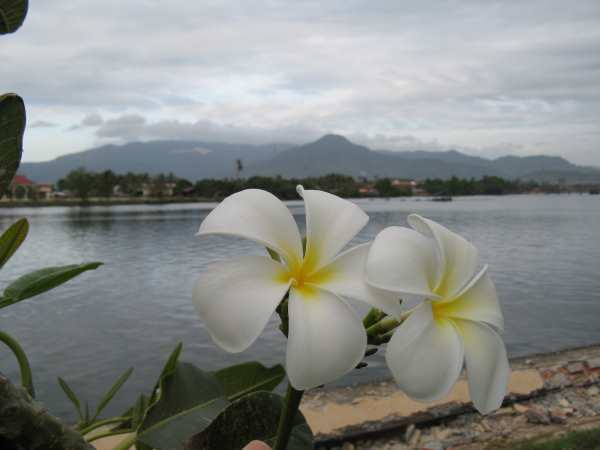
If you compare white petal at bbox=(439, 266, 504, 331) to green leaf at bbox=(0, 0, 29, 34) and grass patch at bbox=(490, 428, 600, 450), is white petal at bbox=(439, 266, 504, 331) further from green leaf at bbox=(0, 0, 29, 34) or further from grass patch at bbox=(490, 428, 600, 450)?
grass patch at bbox=(490, 428, 600, 450)

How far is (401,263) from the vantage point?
0.86 feet

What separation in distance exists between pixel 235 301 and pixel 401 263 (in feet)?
0.27

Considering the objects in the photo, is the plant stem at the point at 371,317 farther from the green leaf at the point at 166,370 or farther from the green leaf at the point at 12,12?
the green leaf at the point at 12,12

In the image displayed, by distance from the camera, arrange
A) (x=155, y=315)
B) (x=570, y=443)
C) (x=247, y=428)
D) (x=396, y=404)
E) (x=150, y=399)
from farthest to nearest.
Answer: (x=155, y=315) → (x=396, y=404) → (x=570, y=443) → (x=150, y=399) → (x=247, y=428)

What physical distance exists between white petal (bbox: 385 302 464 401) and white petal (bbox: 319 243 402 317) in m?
0.01

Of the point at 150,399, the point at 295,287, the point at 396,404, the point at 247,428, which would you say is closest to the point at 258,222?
the point at 295,287

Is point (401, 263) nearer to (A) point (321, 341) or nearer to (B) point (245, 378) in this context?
(A) point (321, 341)

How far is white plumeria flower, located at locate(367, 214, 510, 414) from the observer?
250mm

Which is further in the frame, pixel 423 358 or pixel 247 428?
pixel 247 428

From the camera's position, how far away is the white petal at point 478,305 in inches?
11.7

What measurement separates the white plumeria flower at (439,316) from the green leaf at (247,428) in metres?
0.12

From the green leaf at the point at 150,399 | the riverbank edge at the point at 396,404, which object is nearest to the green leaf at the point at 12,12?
the green leaf at the point at 150,399

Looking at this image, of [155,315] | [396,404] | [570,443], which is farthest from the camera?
[155,315]

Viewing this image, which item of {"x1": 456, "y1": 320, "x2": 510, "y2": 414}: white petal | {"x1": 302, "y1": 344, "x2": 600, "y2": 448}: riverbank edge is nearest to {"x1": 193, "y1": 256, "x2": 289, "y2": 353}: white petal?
{"x1": 456, "y1": 320, "x2": 510, "y2": 414}: white petal
